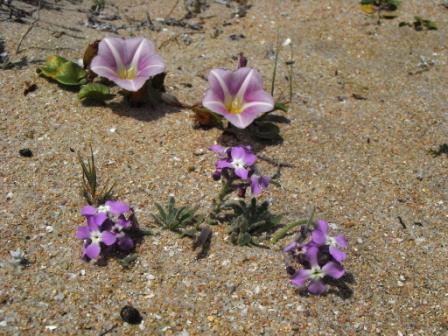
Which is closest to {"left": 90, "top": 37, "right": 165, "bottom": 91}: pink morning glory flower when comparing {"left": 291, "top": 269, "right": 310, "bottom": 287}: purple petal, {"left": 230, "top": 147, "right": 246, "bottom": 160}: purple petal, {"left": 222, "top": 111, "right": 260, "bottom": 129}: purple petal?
{"left": 222, "top": 111, "right": 260, "bottom": 129}: purple petal

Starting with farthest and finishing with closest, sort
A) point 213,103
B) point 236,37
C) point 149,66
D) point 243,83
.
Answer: point 236,37, point 149,66, point 243,83, point 213,103

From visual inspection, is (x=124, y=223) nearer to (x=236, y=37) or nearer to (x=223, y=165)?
(x=223, y=165)

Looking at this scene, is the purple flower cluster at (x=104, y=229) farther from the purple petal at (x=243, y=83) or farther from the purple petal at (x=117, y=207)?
the purple petal at (x=243, y=83)

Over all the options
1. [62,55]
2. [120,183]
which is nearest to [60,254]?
[120,183]

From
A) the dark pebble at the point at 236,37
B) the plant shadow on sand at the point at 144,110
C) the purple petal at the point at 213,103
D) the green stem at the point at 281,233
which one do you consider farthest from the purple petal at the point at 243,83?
the dark pebble at the point at 236,37

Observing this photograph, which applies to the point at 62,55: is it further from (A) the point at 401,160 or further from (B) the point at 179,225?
(A) the point at 401,160

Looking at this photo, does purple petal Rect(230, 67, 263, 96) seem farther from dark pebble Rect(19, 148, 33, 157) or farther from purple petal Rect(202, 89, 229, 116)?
dark pebble Rect(19, 148, 33, 157)

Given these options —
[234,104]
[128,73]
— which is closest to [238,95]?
[234,104]
